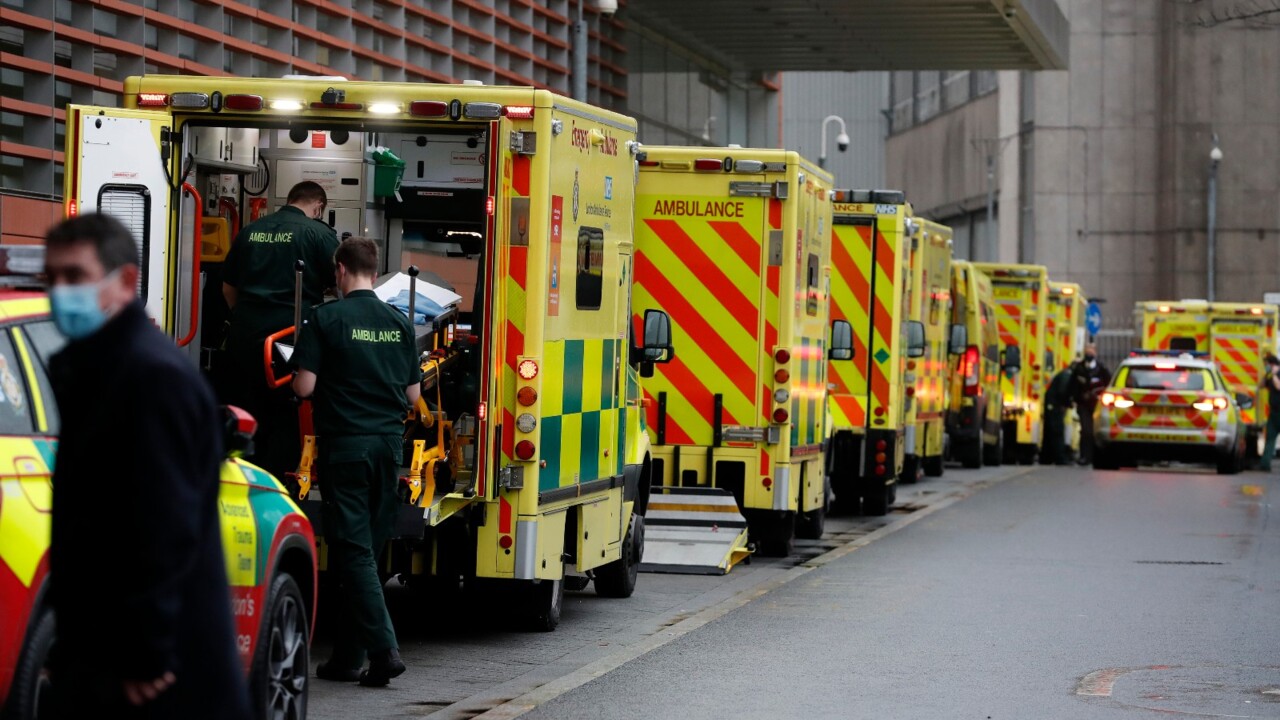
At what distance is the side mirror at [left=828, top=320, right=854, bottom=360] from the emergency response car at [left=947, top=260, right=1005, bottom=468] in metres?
8.06

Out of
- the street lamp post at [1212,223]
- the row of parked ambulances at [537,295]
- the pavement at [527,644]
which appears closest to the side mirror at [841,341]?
the row of parked ambulances at [537,295]

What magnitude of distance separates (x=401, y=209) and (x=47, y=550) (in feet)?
22.6

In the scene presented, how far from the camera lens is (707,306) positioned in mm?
15422

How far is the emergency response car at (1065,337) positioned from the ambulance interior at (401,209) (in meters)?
22.4

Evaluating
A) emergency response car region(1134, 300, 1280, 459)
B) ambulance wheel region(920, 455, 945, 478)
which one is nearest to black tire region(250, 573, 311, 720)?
ambulance wheel region(920, 455, 945, 478)

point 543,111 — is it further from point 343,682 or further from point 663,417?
point 663,417

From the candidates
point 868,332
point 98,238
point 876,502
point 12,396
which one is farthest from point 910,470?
point 98,238

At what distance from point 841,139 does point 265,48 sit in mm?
21398

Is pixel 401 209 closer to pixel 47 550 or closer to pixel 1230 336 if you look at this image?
pixel 47 550

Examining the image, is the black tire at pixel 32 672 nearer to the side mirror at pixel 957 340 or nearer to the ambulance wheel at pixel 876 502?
the ambulance wheel at pixel 876 502

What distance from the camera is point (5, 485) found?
19.4 feet

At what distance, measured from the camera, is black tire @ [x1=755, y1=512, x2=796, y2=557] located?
51.9 feet

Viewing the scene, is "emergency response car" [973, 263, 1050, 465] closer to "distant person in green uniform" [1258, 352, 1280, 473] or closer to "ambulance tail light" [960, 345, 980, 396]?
"distant person in green uniform" [1258, 352, 1280, 473]

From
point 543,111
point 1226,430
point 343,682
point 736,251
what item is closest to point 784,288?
point 736,251
